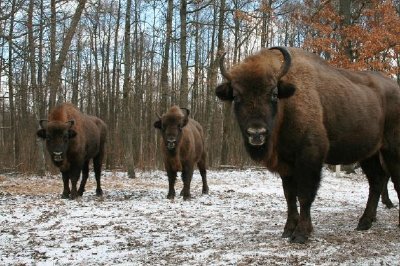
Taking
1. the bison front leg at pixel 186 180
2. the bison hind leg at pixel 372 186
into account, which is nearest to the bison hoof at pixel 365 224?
the bison hind leg at pixel 372 186

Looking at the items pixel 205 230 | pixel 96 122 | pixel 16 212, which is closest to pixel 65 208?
pixel 16 212

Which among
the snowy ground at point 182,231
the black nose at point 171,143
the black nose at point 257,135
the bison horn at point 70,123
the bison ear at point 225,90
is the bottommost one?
the snowy ground at point 182,231

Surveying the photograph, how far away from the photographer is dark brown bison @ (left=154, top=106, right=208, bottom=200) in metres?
11.8

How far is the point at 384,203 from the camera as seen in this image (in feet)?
33.3

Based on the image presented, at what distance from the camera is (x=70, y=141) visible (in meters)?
12.4

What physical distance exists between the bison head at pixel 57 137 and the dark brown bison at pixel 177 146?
218cm

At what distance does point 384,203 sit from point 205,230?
181 inches

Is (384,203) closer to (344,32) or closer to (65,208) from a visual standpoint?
(65,208)

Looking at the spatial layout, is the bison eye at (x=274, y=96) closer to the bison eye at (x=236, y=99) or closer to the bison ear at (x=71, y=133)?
the bison eye at (x=236, y=99)

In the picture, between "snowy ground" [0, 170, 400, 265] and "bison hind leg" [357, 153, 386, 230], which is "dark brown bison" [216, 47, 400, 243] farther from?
"snowy ground" [0, 170, 400, 265]

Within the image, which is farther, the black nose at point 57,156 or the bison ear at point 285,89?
the black nose at point 57,156

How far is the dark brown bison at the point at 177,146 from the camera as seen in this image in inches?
465

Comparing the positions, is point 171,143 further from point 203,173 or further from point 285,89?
point 285,89

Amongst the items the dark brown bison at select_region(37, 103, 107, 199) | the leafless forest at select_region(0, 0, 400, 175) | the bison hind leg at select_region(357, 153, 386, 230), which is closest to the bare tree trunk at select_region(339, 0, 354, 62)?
the leafless forest at select_region(0, 0, 400, 175)
